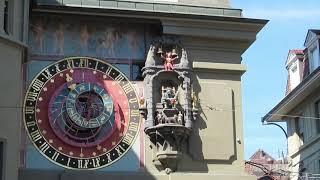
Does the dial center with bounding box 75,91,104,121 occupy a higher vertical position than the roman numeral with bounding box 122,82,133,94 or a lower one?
lower

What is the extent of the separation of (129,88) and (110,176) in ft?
9.20

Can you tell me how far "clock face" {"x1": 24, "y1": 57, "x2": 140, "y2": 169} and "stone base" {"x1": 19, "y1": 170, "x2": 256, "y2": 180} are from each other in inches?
11.7

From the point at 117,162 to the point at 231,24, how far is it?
550 centimetres

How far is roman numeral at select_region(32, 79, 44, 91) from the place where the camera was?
2170cm

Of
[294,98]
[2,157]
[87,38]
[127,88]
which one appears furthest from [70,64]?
[294,98]

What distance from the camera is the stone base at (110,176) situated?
2084 cm

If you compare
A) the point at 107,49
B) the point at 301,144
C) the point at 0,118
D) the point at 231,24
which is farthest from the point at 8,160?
the point at 301,144

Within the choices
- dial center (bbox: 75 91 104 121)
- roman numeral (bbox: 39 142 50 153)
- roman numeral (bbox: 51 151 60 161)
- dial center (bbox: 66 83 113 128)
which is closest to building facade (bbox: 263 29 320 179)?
dial center (bbox: 66 83 113 128)

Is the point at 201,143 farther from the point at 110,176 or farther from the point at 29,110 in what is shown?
the point at 29,110

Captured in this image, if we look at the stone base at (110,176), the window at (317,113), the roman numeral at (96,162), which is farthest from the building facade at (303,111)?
the roman numeral at (96,162)

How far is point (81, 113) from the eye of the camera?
21.7 metres

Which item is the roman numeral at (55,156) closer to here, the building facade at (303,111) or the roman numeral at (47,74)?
the roman numeral at (47,74)

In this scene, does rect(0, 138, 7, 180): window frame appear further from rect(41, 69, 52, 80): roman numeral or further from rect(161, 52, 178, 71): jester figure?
rect(161, 52, 178, 71): jester figure

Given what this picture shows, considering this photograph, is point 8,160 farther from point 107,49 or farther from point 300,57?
point 300,57
